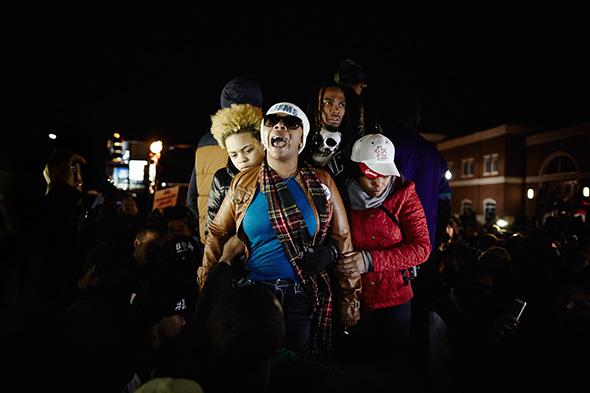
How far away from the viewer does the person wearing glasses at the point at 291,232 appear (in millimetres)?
2701

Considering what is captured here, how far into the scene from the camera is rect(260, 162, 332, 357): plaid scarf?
269 centimetres

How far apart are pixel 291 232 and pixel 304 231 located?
0.09 metres

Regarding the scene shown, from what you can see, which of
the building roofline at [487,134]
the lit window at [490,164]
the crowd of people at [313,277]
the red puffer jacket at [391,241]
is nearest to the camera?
the crowd of people at [313,277]

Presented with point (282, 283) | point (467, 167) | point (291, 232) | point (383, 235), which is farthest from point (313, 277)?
point (467, 167)

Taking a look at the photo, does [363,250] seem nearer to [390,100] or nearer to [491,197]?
[390,100]

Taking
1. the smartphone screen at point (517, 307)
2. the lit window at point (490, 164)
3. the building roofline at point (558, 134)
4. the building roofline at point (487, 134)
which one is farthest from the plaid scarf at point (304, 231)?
the lit window at point (490, 164)

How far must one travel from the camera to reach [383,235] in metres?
3.16

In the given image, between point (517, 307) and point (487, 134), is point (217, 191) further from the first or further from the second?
point (487, 134)

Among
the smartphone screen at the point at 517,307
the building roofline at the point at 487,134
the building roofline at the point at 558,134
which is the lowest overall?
the smartphone screen at the point at 517,307

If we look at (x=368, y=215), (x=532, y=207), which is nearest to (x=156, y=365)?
(x=368, y=215)

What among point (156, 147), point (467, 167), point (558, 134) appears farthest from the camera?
Result: point (467, 167)

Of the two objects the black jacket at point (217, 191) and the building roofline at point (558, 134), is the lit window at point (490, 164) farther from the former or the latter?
the black jacket at point (217, 191)

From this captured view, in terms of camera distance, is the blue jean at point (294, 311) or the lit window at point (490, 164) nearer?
the blue jean at point (294, 311)

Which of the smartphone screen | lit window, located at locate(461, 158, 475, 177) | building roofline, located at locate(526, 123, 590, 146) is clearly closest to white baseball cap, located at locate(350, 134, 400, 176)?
the smartphone screen
